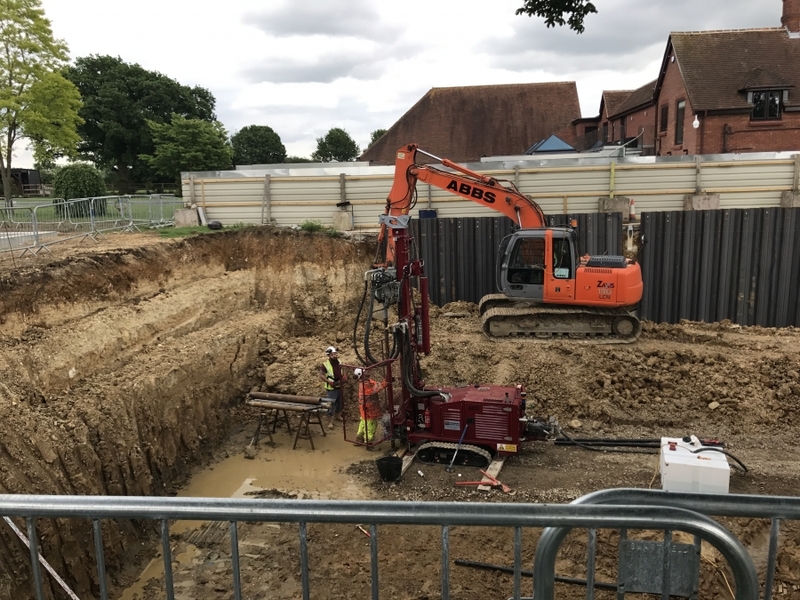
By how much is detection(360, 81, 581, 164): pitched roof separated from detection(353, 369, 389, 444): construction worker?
22.6 m

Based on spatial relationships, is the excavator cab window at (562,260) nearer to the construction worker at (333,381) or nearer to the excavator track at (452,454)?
the excavator track at (452,454)

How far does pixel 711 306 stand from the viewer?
13141 mm

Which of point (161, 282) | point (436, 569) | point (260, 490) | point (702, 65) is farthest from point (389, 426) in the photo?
point (702, 65)

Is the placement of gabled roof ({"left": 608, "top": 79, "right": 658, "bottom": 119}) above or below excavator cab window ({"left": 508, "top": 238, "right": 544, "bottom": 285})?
above

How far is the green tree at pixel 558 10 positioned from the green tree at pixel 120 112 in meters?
42.7

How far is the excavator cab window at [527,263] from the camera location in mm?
11586

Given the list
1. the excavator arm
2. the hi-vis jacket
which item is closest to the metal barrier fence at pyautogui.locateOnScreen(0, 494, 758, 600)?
the hi-vis jacket

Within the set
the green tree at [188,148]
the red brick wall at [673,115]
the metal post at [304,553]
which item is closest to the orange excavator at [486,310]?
the metal post at [304,553]

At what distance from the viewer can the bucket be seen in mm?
8234

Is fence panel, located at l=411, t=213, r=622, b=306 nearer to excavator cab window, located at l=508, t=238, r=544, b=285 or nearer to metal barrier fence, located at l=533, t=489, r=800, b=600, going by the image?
excavator cab window, located at l=508, t=238, r=544, b=285

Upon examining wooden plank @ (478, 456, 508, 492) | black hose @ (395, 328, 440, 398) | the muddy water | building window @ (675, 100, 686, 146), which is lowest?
the muddy water

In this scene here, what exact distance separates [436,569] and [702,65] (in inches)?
1095

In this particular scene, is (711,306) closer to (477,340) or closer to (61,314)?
(477,340)

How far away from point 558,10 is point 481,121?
87.9 feet
